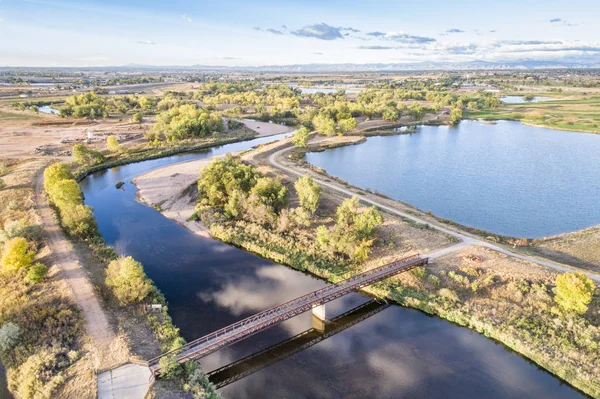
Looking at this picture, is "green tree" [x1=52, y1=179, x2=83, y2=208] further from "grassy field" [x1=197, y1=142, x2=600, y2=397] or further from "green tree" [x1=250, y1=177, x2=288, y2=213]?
"green tree" [x1=250, y1=177, x2=288, y2=213]

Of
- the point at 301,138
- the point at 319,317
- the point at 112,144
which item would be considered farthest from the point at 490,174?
the point at 112,144

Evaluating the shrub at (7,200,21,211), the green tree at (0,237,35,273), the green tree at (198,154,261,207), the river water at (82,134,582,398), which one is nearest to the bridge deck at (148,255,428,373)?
the river water at (82,134,582,398)

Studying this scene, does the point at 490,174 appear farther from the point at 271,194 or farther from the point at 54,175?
the point at 54,175

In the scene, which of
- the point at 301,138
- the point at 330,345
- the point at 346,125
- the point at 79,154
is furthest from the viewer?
the point at 346,125

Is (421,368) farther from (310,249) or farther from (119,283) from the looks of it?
(119,283)

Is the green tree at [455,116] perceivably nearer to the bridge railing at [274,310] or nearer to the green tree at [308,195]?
the green tree at [308,195]

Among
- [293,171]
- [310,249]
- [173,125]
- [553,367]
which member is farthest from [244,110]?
[553,367]
